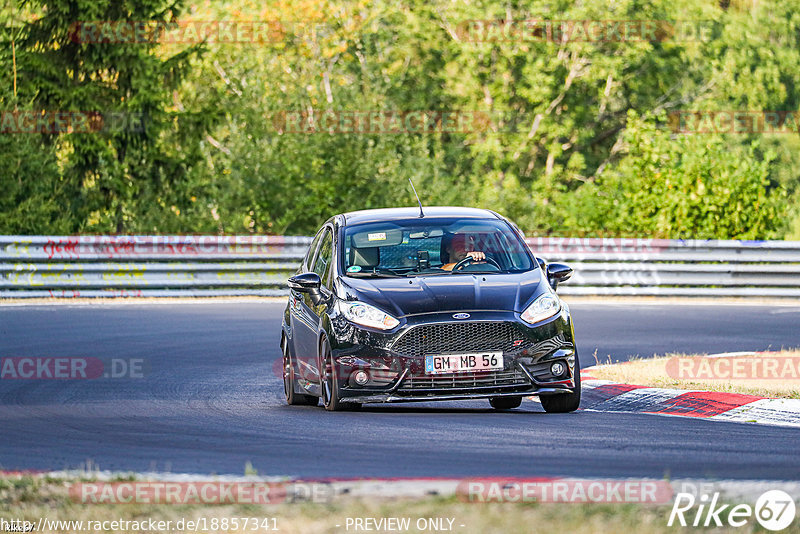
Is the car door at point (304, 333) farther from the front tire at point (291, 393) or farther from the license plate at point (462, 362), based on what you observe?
the license plate at point (462, 362)

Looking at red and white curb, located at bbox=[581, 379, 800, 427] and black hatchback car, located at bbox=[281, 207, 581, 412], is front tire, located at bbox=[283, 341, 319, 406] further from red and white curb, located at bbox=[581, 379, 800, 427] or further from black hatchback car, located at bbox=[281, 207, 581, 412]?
red and white curb, located at bbox=[581, 379, 800, 427]

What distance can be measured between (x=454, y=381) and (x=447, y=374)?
0.24ft

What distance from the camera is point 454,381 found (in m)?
10.7

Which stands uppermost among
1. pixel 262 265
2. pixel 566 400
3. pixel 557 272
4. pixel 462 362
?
pixel 557 272

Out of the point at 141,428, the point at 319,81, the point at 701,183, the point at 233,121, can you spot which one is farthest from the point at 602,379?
the point at 319,81

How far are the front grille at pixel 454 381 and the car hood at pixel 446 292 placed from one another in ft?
1.56

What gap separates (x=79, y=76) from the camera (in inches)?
1305

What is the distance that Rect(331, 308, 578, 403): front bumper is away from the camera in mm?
10703

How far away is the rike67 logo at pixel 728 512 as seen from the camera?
5.98 metres

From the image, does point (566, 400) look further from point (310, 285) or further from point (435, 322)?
point (310, 285)

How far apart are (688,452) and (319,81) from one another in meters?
34.9

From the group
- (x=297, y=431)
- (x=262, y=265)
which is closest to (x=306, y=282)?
(x=297, y=431)

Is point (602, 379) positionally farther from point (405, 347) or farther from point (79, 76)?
point (79, 76)

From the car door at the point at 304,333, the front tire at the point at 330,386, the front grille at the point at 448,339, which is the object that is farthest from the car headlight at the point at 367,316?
the car door at the point at 304,333
